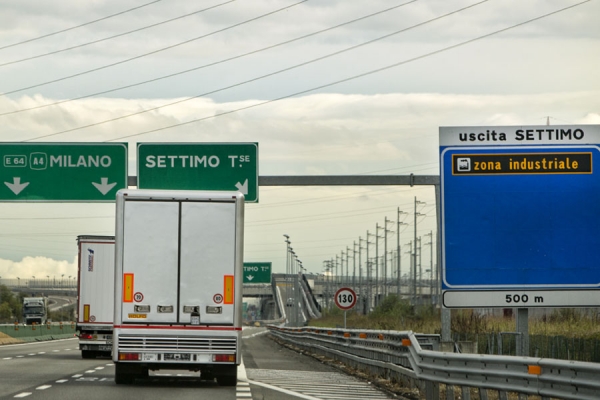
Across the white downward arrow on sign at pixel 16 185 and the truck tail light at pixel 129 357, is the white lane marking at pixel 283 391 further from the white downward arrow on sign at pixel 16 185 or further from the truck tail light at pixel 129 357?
the white downward arrow on sign at pixel 16 185

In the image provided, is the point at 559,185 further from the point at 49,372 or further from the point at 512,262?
the point at 49,372

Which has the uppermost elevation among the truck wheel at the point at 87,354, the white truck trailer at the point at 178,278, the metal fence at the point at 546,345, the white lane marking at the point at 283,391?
the white truck trailer at the point at 178,278

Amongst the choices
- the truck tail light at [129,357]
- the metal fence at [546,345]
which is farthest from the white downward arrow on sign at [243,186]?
the truck tail light at [129,357]

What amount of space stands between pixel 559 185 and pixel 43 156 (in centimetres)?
1599

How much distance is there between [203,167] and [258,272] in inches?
2509

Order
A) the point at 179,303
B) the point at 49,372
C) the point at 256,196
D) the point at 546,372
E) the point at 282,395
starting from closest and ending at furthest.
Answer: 1. the point at 546,372
2. the point at 282,395
3. the point at 179,303
4. the point at 49,372
5. the point at 256,196

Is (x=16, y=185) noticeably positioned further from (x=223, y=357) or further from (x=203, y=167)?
(x=223, y=357)

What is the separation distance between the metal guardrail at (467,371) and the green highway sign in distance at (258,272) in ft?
209

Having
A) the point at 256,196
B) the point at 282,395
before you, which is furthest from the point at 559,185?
the point at 256,196

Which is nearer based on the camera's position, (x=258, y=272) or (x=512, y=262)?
(x=512, y=262)

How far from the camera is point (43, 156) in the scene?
29078mm

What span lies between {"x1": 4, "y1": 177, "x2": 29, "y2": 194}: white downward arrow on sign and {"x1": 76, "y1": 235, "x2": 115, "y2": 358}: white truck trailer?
14.0 ft

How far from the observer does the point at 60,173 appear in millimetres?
28984

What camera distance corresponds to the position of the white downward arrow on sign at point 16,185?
2898cm
